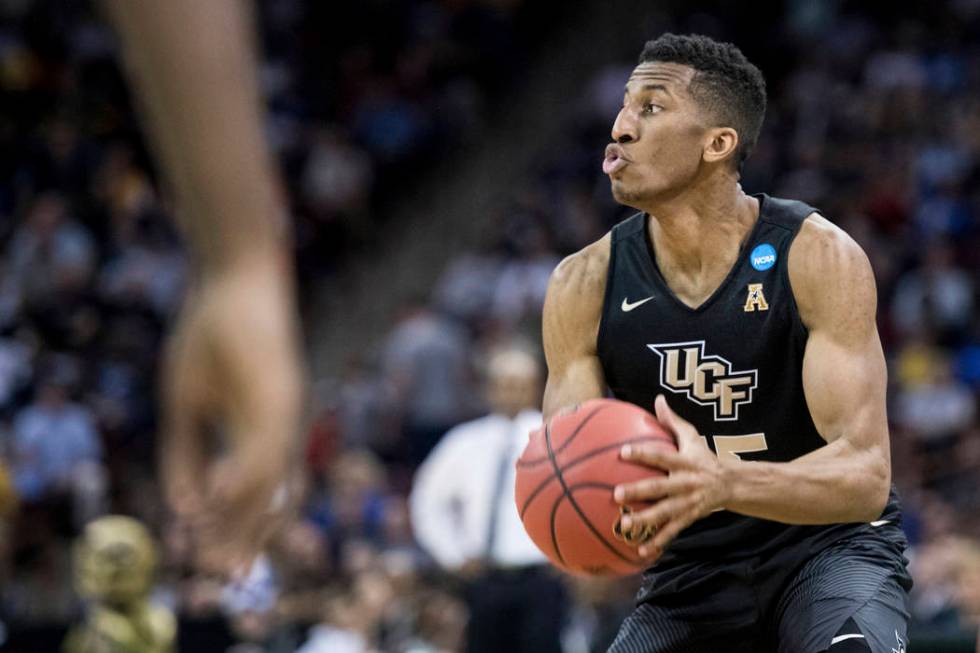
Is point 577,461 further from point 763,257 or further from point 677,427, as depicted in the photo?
point 763,257

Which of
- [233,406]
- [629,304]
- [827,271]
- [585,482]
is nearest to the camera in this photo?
[233,406]

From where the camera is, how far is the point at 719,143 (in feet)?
17.0

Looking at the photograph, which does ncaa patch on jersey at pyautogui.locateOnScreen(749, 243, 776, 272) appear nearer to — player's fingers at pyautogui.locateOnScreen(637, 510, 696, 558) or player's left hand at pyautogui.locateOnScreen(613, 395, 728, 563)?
player's left hand at pyautogui.locateOnScreen(613, 395, 728, 563)

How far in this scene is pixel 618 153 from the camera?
201 inches

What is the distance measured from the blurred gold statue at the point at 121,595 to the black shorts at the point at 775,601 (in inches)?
184

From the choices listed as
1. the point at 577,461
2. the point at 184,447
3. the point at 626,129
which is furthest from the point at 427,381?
the point at 184,447

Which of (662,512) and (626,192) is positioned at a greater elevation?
(626,192)

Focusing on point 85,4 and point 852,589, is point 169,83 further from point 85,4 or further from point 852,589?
point 85,4

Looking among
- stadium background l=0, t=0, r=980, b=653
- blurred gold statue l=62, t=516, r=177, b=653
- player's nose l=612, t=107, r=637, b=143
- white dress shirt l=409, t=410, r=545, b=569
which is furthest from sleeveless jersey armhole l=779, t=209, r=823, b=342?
blurred gold statue l=62, t=516, r=177, b=653

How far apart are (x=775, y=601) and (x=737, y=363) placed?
75 cm

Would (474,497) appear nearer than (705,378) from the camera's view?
No

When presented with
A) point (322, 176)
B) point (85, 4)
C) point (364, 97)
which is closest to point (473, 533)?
point (322, 176)

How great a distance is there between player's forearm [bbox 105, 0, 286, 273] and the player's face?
3459 mm

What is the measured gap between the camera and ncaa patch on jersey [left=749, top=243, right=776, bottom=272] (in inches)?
199
